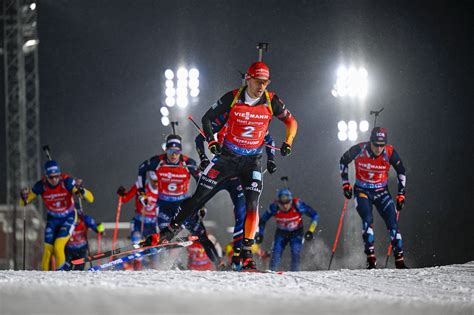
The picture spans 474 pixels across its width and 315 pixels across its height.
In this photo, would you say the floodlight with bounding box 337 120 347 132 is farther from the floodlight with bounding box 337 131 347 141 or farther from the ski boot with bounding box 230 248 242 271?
the ski boot with bounding box 230 248 242 271

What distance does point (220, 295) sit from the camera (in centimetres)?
382

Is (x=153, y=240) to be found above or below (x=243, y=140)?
below

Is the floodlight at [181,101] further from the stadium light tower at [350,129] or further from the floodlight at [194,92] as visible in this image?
the stadium light tower at [350,129]

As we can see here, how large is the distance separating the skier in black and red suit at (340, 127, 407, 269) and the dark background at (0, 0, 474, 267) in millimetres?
4619

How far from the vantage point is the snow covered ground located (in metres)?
3.57

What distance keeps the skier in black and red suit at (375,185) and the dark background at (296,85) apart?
4.62 metres

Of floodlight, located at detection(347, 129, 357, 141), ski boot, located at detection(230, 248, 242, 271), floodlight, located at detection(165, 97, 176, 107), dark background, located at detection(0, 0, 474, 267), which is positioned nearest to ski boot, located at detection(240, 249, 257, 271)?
ski boot, located at detection(230, 248, 242, 271)

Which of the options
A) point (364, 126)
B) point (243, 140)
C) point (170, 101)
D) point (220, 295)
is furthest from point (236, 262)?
point (170, 101)

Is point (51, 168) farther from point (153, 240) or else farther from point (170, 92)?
point (170, 92)

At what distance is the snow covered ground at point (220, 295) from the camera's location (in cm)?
357

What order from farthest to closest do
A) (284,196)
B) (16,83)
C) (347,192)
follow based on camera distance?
(16,83)
(284,196)
(347,192)

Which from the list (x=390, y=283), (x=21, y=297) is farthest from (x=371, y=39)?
(x=21, y=297)

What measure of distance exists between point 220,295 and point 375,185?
4.91 m

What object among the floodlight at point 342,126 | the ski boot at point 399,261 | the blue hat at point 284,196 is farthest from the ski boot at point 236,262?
the floodlight at point 342,126
